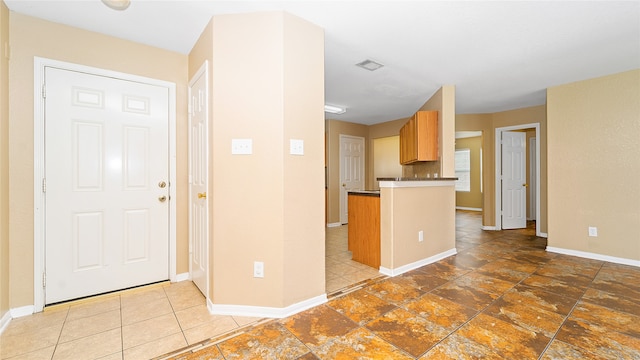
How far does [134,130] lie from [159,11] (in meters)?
1.08

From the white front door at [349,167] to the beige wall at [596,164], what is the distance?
11.6 feet

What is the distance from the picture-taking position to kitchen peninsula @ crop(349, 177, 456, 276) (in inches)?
112

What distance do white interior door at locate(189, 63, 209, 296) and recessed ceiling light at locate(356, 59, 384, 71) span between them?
173cm

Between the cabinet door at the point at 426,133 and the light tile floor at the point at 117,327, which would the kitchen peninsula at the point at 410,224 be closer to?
the cabinet door at the point at 426,133

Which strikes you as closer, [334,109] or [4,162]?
[4,162]

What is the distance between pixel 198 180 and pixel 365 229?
1.93 meters

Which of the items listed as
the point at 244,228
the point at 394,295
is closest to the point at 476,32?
the point at 394,295

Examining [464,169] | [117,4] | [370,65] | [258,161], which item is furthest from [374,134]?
[117,4]

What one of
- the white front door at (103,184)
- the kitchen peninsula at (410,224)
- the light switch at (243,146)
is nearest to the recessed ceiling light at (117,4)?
the white front door at (103,184)

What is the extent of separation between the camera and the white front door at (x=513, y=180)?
5359 mm

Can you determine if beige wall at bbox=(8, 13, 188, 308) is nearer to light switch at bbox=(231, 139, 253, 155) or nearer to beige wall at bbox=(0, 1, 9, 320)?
beige wall at bbox=(0, 1, 9, 320)

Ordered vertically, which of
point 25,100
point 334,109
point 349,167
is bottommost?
point 349,167

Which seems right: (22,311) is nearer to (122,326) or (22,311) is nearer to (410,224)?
(122,326)

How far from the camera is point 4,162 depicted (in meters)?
1.94
